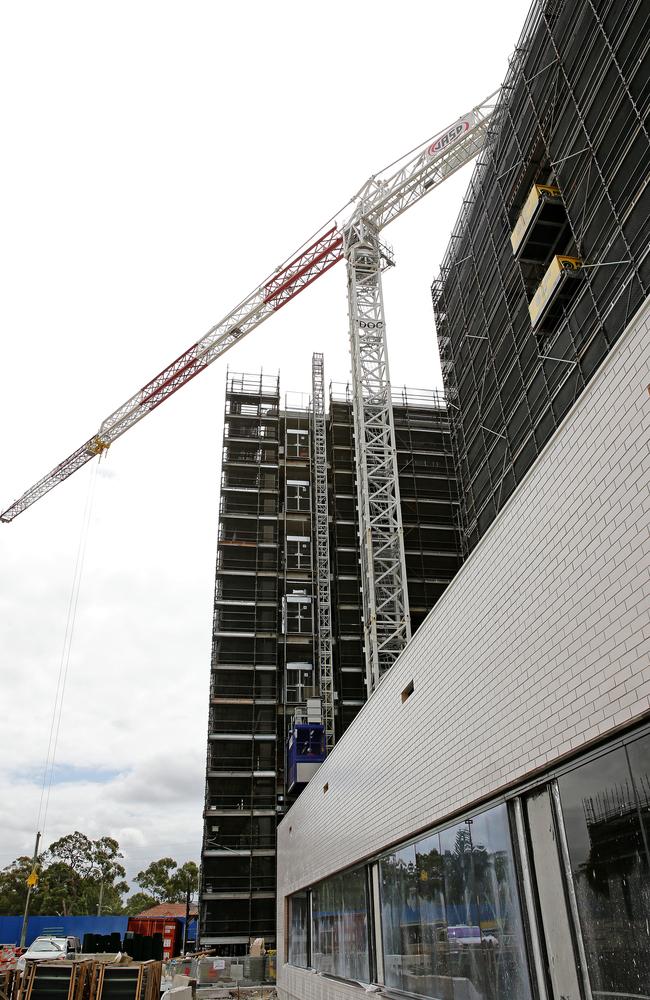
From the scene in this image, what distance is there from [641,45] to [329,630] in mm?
36095

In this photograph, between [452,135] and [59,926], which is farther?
[59,926]

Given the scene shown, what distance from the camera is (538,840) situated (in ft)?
23.4

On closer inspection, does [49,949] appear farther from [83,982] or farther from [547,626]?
[547,626]

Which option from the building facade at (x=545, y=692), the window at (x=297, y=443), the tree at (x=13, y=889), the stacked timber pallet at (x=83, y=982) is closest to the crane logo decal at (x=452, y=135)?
the building facade at (x=545, y=692)

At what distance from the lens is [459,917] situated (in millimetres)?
8984

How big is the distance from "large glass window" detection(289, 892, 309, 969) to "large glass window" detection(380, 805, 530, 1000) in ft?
34.3

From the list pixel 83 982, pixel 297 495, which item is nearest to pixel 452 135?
pixel 297 495

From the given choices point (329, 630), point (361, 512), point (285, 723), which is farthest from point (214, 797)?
point (361, 512)

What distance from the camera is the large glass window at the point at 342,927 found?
14.1 meters

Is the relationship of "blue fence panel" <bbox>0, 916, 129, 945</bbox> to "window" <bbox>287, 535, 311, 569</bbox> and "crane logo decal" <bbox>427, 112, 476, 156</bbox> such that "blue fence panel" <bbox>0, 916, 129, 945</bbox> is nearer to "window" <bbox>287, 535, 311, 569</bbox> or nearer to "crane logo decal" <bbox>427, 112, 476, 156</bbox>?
"window" <bbox>287, 535, 311, 569</bbox>

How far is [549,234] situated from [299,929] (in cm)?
2228

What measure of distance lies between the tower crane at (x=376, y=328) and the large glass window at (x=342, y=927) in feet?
37.3

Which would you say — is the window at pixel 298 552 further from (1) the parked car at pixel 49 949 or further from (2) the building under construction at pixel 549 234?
(1) the parked car at pixel 49 949

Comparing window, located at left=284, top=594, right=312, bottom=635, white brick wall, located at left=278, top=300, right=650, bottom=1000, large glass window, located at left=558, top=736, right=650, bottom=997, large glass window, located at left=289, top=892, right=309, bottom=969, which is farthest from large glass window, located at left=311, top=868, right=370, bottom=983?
window, located at left=284, top=594, right=312, bottom=635
